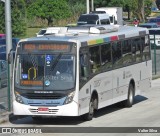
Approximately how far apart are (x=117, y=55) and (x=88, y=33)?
1445 millimetres

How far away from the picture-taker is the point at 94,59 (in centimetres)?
1908

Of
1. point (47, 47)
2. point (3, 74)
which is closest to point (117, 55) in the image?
point (47, 47)

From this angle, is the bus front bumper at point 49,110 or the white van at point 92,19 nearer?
the bus front bumper at point 49,110

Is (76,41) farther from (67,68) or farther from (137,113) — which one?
(137,113)

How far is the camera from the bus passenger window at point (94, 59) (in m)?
18.9

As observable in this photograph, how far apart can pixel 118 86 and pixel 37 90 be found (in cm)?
396

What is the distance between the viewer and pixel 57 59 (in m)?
18.0

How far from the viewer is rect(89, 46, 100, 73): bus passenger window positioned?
743 inches

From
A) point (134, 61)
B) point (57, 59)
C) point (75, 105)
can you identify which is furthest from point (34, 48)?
point (134, 61)

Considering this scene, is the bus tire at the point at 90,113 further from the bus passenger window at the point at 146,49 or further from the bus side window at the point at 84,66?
the bus passenger window at the point at 146,49

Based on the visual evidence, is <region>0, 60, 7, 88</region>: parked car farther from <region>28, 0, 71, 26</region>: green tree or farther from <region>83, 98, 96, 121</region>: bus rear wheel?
<region>28, 0, 71, 26</region>: green tree

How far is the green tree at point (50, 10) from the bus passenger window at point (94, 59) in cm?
5710

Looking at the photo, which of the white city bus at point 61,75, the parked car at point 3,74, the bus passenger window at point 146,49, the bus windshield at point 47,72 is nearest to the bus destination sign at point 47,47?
the white city bus at point 61,75

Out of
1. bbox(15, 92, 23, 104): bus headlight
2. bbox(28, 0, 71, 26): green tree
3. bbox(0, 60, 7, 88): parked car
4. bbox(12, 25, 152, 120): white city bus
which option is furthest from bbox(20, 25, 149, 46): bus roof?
bbox(28, 0, 71, 26): green tree
